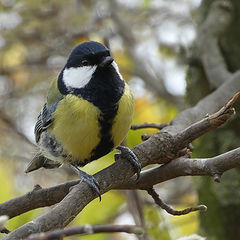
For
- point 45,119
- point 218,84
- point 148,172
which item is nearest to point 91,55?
point 45,119

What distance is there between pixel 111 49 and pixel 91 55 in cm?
92

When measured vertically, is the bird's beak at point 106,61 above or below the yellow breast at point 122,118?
above

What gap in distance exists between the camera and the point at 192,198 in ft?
7.54

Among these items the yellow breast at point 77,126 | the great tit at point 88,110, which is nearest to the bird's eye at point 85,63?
the great tit at point 88,110

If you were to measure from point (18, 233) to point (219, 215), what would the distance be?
A: 3.33 ft

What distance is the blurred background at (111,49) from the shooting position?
2047mm

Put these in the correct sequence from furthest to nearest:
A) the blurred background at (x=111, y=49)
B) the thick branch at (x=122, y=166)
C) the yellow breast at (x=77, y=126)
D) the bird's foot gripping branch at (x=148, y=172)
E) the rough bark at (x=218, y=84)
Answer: the blurred background at (x=111, y=49)
the rough bark at (x=218, y=84)
the yellow breast at (x=77, y=126)
the thick branch at (x=122, y=166)
the bird's foot gripping branch at (x=148, y=172)

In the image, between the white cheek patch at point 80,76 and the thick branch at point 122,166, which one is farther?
the white cheek patch at point 80,76

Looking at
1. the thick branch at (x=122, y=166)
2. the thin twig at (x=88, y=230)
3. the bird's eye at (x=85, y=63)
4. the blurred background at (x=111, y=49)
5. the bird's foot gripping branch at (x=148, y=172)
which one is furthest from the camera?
the blurred background at (x=111, y=49)

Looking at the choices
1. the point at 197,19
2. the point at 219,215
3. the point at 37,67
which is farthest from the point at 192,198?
the point at 37,67

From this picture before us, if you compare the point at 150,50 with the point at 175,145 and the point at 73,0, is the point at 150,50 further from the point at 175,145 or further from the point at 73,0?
the point at 175,145

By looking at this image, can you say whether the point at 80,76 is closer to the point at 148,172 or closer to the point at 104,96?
the point at 104,96

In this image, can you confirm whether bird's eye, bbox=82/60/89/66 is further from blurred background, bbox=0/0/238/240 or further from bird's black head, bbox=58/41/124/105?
blurred background, bbox=0/0/238/240

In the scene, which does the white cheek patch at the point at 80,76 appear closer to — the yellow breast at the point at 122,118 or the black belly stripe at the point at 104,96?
the black belly stripe at the point at 104,96
